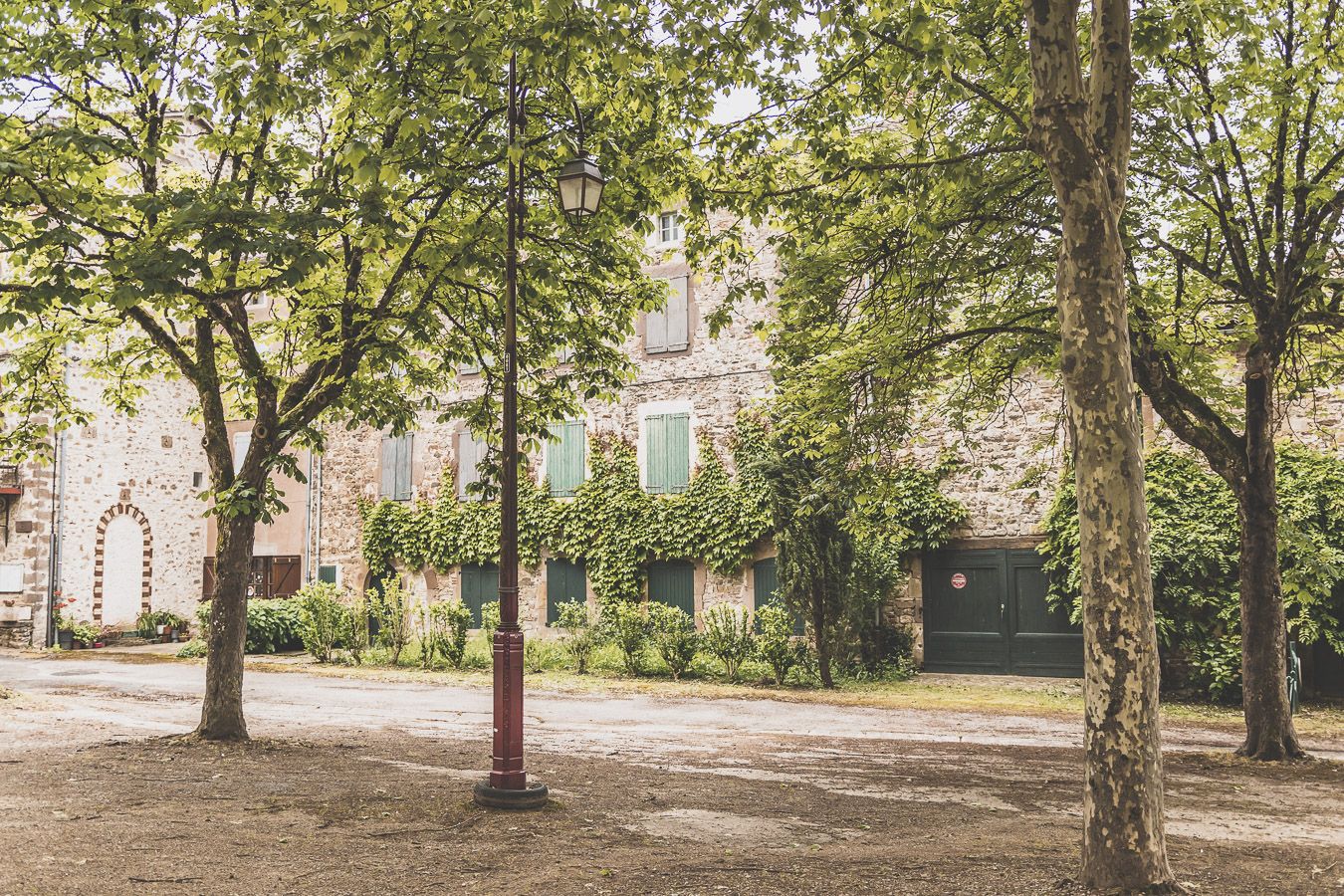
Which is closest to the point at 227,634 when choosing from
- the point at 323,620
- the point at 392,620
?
the point at 392,620

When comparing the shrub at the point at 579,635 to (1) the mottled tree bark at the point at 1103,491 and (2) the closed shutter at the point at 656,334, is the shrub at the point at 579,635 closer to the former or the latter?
(2) the closed shutter at the point at 656,334

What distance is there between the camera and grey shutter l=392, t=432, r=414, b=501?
22125 millimetres

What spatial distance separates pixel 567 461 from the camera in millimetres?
20344

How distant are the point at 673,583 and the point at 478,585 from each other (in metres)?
4.73

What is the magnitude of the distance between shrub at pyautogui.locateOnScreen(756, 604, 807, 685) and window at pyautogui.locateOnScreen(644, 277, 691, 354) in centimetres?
640

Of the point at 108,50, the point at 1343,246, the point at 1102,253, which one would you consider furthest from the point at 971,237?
the point at 108,50

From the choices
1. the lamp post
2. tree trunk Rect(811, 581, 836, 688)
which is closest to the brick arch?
tree trunk Rect(811, 581, 836, 688)

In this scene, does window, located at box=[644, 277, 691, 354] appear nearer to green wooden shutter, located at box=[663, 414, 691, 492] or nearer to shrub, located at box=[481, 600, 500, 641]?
green wooden shutter, located at box=[663, 414, 691, 492]

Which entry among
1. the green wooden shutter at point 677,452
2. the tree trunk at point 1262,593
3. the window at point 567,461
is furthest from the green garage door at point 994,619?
the window at point 567,461

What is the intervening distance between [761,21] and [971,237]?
282cm

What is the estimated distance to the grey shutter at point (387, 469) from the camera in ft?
73.3

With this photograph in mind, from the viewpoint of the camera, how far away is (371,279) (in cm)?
853

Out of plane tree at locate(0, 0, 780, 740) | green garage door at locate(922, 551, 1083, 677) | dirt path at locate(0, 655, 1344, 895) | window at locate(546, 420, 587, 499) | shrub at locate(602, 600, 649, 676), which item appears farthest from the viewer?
window at locate(546, 420, 587, 499)

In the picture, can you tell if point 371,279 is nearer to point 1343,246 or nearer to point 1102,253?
point 1102,253
